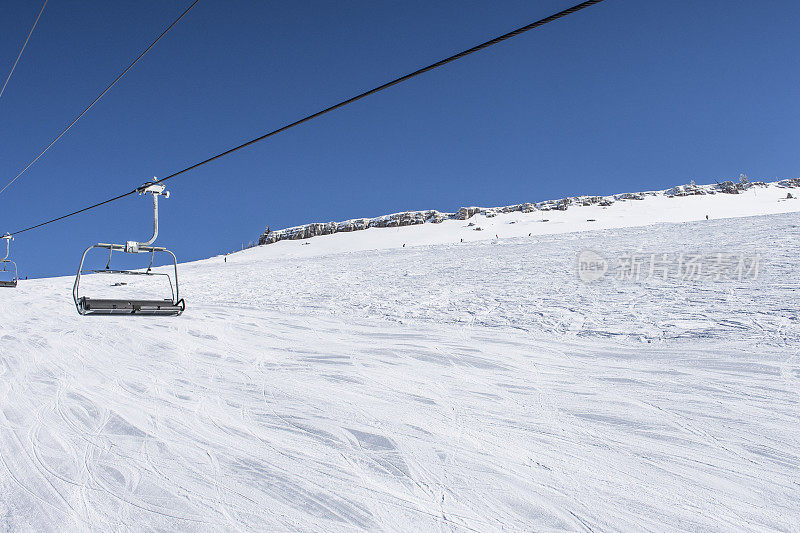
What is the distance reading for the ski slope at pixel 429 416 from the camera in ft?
9.20

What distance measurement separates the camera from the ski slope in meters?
2.80

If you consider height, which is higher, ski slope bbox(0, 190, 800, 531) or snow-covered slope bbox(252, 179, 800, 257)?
snow-covered slope bbox(252, 179, 800, 257)

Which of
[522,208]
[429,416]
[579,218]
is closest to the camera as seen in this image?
[429,416]

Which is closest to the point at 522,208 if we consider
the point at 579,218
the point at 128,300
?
the point at 579,218

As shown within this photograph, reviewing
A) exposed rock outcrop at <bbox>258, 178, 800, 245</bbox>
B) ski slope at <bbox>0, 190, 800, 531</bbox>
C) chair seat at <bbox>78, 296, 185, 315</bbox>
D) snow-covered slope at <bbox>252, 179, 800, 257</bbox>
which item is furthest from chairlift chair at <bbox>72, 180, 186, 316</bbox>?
exposed rock outcrop at <bbox>258, 178, 800, 245</bbox>

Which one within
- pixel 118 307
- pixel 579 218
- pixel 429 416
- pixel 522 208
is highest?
pixel 522 208

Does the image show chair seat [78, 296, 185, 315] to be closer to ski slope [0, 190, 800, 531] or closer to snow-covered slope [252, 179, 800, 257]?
ski slope [0, 190, 800, 531]

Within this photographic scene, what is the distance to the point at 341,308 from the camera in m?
10.6

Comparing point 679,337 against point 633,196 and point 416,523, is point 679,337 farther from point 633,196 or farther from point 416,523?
point 633,196

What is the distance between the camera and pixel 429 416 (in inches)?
165

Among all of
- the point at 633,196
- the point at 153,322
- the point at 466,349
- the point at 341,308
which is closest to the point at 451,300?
the point at 341,308

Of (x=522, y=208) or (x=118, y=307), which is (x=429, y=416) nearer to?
(x=118, y=307)

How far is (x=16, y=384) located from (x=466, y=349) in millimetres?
6424

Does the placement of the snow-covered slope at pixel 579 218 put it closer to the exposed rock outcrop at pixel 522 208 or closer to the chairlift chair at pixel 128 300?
the exposed rock outcrop at pixel 522 208
